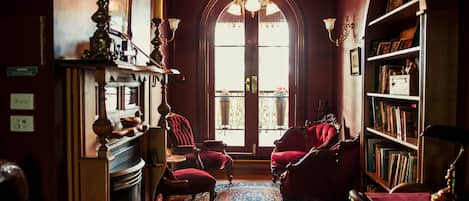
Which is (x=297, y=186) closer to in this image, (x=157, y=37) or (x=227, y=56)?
(x=157, y=37)

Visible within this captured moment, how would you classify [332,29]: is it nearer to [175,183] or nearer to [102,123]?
[175,183]

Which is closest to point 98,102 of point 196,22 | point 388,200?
point 388,200

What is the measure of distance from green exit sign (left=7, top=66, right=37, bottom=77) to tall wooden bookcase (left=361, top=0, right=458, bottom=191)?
2.10 m

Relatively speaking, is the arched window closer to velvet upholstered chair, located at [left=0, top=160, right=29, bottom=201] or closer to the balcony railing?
the balcony railing

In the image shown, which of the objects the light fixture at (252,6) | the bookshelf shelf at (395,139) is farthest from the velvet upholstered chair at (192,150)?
the bookshelf shelf at (395,139)

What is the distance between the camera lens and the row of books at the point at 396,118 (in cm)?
297

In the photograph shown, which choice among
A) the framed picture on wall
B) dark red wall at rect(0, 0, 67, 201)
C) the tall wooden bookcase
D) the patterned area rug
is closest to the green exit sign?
dark red wall at rect(0, 0, 67, 201)

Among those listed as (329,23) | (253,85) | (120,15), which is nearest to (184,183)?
(120,15)

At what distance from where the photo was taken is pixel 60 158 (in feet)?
7.34

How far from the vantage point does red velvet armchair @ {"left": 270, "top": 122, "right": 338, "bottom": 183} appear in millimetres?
4895

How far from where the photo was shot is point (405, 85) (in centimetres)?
288

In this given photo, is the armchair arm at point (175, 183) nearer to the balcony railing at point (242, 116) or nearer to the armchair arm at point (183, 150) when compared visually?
the armchair arm at point (183, 150)

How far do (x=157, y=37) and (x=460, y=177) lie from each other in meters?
2.48

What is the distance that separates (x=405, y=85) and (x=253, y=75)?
3.17 metres
